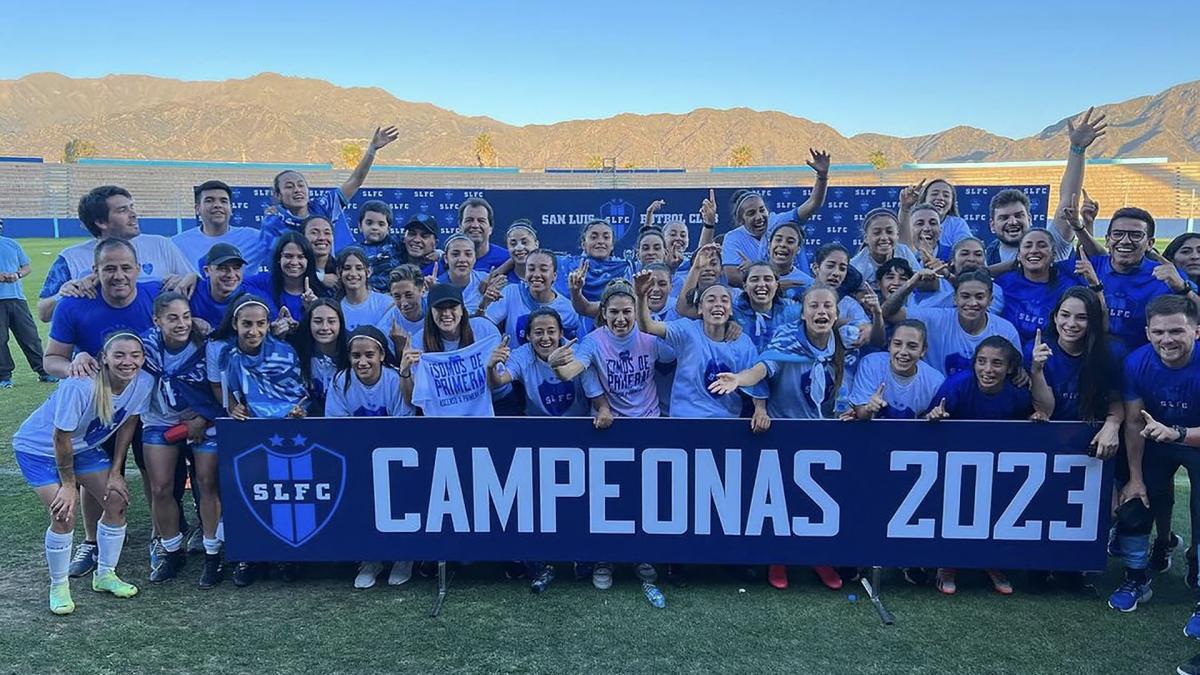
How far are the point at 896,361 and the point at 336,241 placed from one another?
6082mm

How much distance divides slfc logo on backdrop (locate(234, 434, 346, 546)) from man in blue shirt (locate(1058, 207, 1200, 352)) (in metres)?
4.51

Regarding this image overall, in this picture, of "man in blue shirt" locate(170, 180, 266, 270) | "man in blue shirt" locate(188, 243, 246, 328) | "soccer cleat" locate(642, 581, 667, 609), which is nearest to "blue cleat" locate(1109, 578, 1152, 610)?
"soccer cleat" locate(642, 581, 667, 609)

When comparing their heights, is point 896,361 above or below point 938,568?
above

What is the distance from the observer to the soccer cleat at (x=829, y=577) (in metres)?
4.29

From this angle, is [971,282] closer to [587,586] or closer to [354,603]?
[587,586]

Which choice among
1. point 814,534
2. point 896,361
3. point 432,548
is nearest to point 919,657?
point 814,534

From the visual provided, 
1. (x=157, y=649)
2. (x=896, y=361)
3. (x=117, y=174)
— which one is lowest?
(x=157, y=649)

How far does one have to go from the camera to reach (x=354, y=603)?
4.18 metres

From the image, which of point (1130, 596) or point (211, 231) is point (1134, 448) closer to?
point (1130, 596)

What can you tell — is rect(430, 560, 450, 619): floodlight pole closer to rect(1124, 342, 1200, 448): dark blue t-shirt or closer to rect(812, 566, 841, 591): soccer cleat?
rect(812, 566, 841, 591): soccer cleat

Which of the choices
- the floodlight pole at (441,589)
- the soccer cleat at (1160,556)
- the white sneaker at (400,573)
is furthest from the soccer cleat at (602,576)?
the soccer cleat at (1160,556)

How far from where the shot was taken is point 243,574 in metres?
4.38

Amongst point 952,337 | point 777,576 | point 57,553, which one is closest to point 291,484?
point 57,553

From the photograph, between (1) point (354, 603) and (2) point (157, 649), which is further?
(1) point (354, 603)
